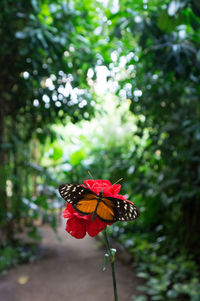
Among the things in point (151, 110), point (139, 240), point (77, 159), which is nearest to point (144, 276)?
point (139, 240)

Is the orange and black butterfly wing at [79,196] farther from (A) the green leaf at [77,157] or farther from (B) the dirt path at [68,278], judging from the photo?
(A) the green leaf at [77,157]

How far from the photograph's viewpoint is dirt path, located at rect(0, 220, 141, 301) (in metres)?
1.51

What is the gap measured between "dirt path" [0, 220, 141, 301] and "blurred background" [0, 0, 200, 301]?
10 cm

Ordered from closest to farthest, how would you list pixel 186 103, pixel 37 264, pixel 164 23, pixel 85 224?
1. pixel 85 224
2. pixel 164 23
3. pixel 186 103
4. pixel 37 264

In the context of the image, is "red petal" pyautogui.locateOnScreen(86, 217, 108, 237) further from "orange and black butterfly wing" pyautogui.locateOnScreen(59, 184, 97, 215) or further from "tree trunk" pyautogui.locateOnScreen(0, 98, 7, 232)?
"tree trunk" pyautogui.locateOnScreen(0, 98, 7, 232)

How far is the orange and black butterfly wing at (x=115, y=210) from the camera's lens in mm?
331

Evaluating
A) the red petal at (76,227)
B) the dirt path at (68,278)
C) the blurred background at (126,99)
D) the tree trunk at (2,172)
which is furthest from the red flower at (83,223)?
the tree trunk at (2,172)

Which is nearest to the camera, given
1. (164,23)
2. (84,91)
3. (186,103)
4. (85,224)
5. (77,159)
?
(85,224)

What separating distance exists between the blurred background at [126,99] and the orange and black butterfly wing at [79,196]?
0.74m

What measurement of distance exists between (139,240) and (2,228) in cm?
95

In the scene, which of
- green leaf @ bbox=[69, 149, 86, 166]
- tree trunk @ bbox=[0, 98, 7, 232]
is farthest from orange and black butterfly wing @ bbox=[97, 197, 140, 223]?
green leaf @ bbox=[69, 149, 86, 166]

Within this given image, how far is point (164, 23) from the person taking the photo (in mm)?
1027

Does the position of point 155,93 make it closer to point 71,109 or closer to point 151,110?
point 151,110

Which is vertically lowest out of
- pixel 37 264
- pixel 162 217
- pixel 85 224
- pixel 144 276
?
pixel 85 224
